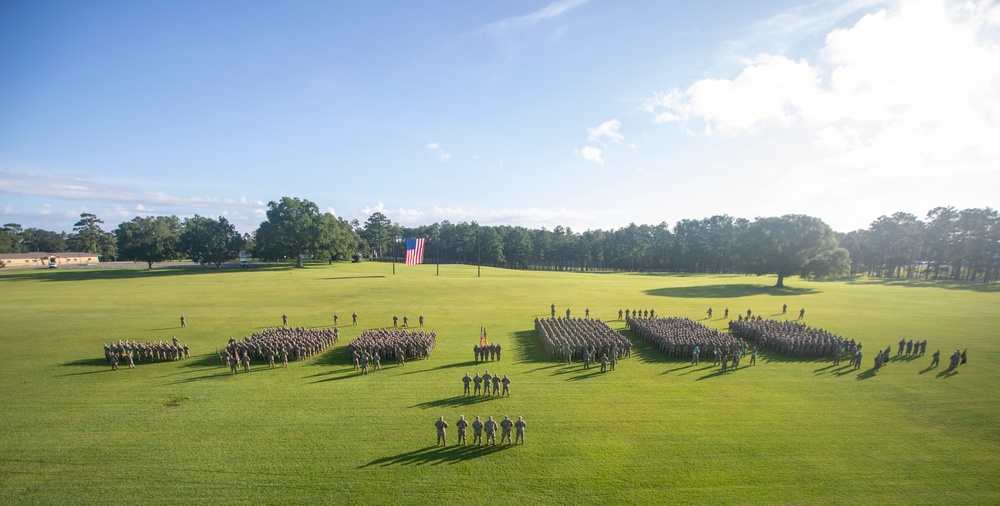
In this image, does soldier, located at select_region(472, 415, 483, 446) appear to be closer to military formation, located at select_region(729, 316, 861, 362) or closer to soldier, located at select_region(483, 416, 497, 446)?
soldier, located at select_region(483, 416, 497, 446)

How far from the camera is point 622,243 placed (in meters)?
127

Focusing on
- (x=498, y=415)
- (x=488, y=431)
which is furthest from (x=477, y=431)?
(x=498, y=415)

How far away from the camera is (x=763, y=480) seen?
1200 centimetres

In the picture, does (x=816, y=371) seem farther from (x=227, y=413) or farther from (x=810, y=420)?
(x=227, y=413)

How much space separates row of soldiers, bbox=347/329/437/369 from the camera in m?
23.2

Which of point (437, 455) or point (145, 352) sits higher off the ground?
point (145, 352)

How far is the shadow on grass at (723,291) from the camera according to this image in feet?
180

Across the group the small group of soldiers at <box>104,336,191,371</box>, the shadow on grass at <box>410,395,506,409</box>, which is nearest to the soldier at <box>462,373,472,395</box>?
the shadow on grass at <box>410,395,506,409</box>

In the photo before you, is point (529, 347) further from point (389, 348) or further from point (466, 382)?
point (466, 382)

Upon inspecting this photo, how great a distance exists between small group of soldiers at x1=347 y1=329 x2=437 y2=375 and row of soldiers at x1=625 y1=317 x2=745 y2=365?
14954 mm

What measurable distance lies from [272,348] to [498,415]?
15070 mm

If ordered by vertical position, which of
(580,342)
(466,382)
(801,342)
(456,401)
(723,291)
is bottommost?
(456,401)

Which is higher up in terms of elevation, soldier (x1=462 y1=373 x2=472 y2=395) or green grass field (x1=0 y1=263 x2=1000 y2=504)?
soldier (x1=462 y1=373 x2=472 y2=395)

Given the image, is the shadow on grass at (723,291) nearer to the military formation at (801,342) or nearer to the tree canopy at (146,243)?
the military formation at (801,342)
